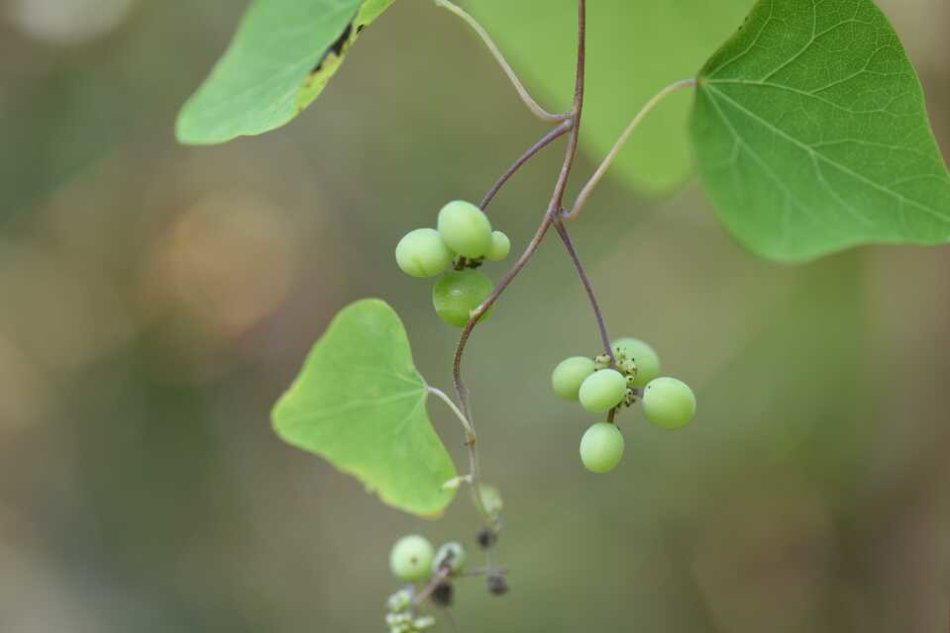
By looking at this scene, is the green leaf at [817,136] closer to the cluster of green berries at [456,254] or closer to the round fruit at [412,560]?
the cluster of green berries at [456,254]

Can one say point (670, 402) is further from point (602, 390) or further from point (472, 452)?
point (472, 452)

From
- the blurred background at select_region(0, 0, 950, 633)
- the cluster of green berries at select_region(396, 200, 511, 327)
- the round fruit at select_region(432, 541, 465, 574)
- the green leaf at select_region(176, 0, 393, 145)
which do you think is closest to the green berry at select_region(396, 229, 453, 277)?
the cluster of green berries at select_region(396, 200, 511, 327)

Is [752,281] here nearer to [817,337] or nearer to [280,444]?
[817,337]

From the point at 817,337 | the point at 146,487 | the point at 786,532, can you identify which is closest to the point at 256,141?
the point at 146,487

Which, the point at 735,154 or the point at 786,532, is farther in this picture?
the point at 786,532

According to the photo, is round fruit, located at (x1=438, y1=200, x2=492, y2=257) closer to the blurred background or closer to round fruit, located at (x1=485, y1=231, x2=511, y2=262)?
round fruit, located at (x1=485, y1=231, x2=511, y2=262)

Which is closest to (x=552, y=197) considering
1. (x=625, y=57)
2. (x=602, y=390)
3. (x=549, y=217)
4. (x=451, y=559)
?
(x=549, y=217)

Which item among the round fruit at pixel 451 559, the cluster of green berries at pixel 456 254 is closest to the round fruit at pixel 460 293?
the cluster of green berries at pixel 456 254
